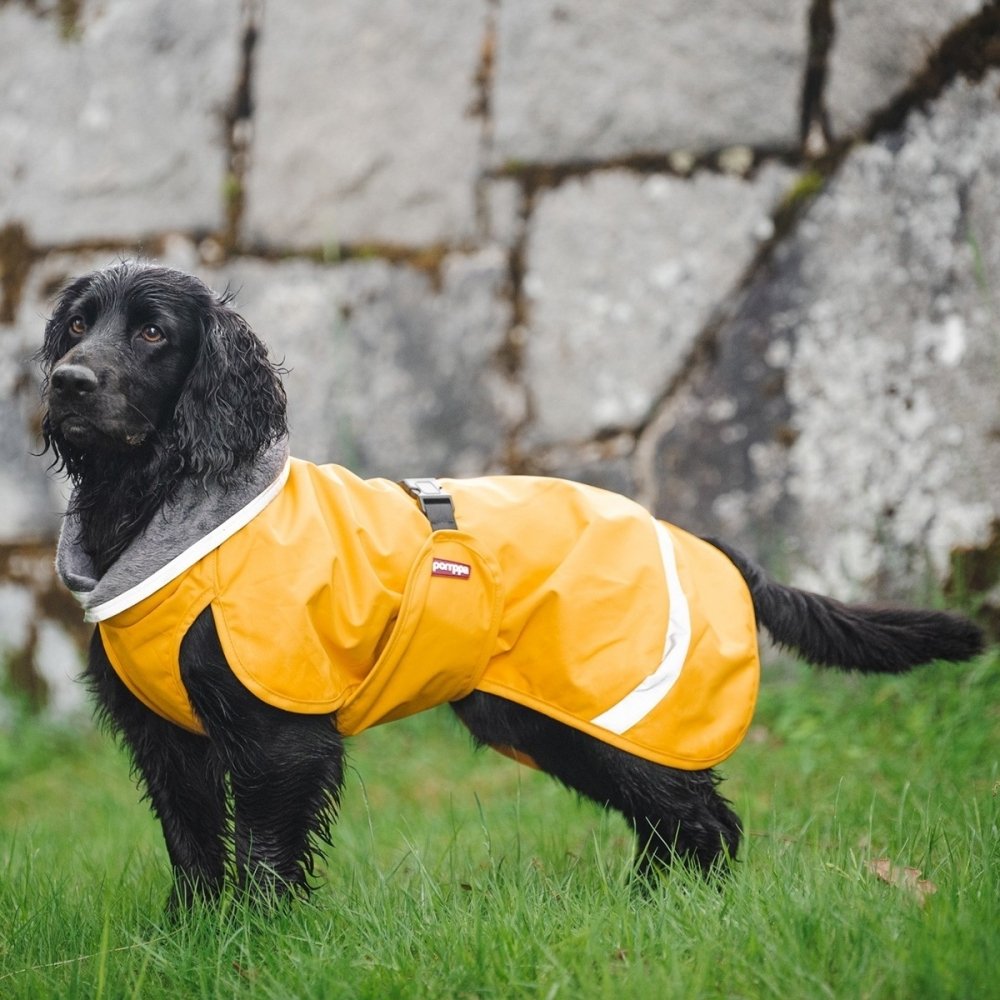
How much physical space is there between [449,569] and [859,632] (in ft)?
3.08

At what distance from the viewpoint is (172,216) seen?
449cm

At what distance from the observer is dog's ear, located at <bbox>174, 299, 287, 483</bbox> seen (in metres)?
2.19

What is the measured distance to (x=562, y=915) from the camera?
1.85 metres

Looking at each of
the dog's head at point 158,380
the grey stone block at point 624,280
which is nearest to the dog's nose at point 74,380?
the dog's head at point 158,380

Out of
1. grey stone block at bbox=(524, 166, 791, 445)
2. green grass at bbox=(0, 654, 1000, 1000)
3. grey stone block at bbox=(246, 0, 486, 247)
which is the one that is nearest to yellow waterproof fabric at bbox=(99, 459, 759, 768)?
green grass at bbox=(0, 654, 1000, 1000)

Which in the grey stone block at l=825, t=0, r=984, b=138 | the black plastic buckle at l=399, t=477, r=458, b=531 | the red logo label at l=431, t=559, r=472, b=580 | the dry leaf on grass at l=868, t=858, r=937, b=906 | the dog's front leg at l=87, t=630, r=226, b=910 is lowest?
the dog's front leg at l=87, t=630, r=226, b=910

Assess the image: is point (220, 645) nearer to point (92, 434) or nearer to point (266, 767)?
point (266, 767)

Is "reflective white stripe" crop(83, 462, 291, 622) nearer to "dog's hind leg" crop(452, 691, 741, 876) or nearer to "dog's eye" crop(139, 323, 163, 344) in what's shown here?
"dog's eye" crop(139, 323, 163, 344)

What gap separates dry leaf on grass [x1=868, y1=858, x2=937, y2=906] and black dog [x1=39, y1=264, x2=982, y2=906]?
31cm

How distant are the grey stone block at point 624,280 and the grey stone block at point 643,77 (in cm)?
17

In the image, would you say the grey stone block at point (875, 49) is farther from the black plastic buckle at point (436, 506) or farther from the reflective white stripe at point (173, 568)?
the reflective white stripe at point (173, 568)

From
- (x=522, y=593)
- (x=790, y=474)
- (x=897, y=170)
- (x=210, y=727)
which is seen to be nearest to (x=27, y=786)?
(x=210, y=727)

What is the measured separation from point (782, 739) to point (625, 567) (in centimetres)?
161

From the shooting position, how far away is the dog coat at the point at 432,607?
2.07 m
